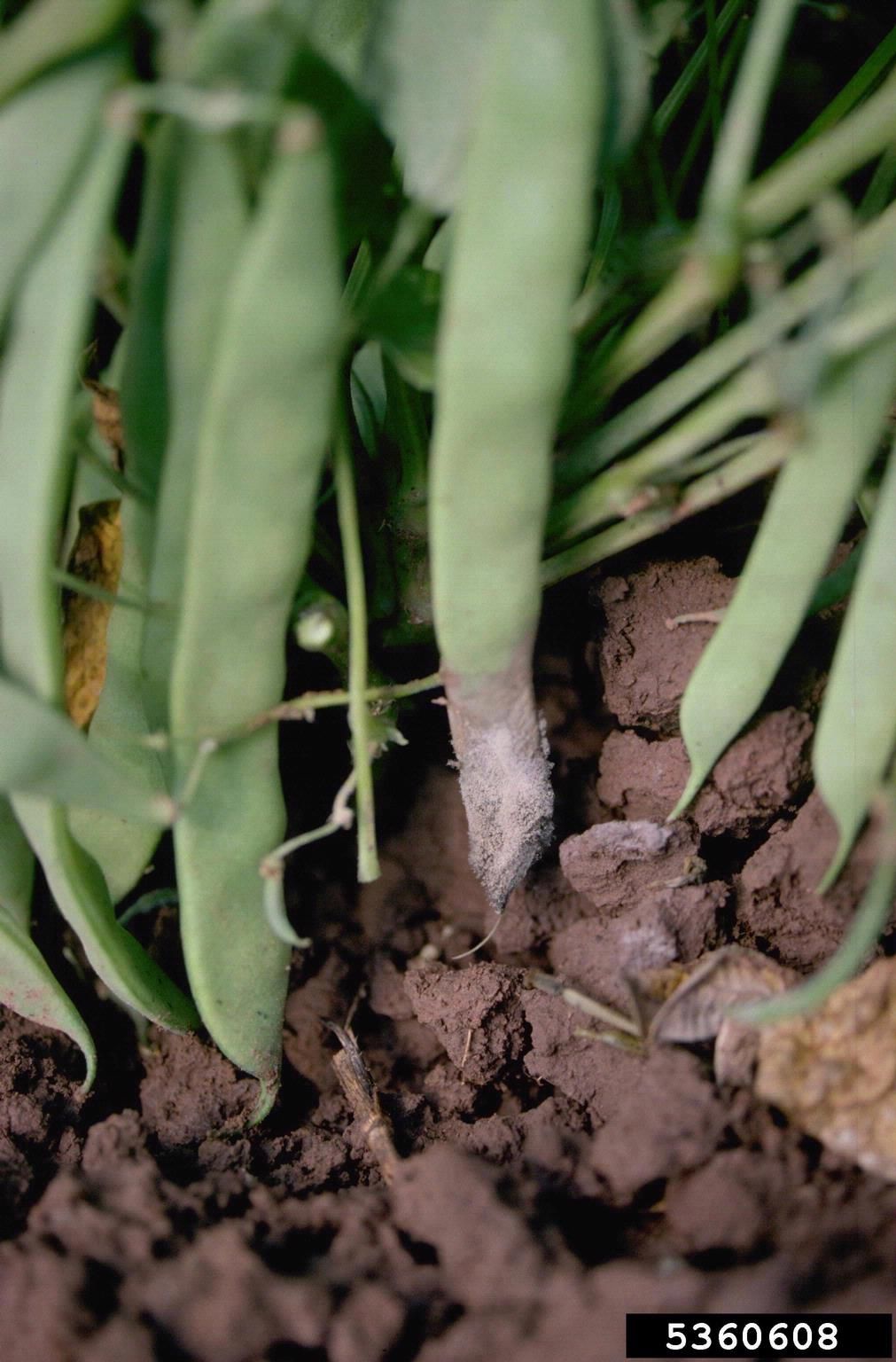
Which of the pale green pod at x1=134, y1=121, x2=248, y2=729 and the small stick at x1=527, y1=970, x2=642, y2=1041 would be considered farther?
the small stick at x1=527, y1=970, x2=642, y2=1041

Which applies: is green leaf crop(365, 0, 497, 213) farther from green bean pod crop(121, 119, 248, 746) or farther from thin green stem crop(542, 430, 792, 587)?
thin green stem crop(542, 430, 792, 587)

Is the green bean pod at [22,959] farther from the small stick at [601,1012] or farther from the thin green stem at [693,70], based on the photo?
the thin green stem at [693,70]

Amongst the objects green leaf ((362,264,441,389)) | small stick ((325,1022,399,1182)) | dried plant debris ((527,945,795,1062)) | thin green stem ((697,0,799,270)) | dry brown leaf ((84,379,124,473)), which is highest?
thin green stem ((697,0,799,270))

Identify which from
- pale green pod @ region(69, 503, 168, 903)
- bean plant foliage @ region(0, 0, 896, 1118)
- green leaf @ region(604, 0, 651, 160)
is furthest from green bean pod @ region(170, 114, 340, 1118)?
green leaf @ region(604, 0, 651, 160)

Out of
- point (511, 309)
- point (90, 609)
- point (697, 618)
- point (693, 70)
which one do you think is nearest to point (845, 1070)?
point (697, 618)

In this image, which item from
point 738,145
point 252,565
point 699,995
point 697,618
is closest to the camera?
point 738,145

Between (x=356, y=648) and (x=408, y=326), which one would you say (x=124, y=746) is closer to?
(x=356, y=648)
